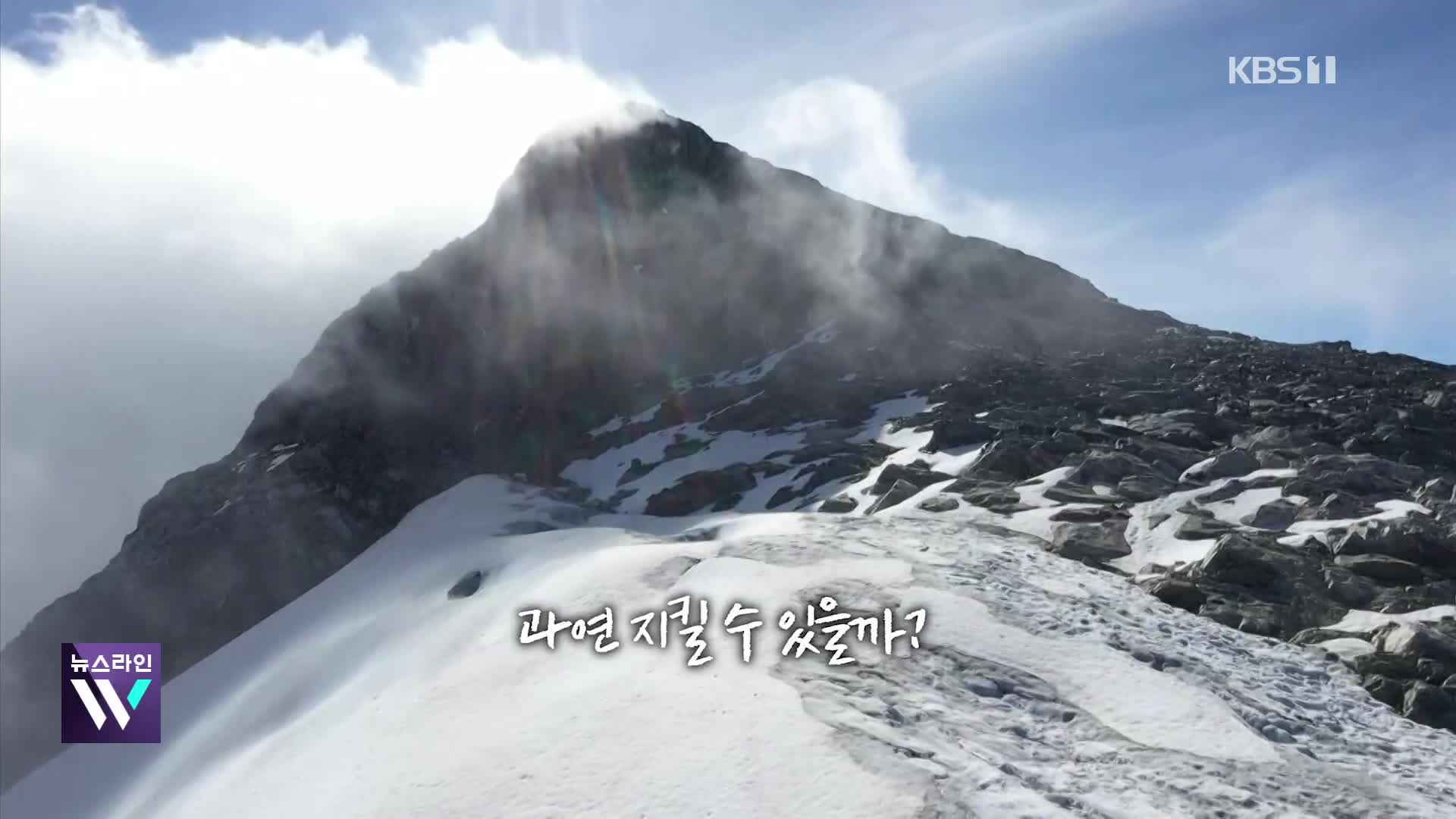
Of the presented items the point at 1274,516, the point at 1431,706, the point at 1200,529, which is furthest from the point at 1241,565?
the point at 1274,516

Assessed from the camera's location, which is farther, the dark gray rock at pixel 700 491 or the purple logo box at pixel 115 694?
the dark gray rock at pixel 700 491

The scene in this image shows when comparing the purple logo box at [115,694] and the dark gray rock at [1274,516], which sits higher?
the dark gray rock at [1274,516]

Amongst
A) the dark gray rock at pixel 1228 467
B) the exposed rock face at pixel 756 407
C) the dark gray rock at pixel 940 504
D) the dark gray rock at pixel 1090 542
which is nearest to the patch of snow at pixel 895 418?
the exposed rock face at pixel 756 407

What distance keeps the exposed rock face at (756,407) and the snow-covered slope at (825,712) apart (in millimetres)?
4565

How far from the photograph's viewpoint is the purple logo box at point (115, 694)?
36.9 m

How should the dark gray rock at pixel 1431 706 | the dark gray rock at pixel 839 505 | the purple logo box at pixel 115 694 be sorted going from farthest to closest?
the dark gray rock at pixel 839 505
the purple logo box at pixel 115 694
the dark gray rock at pixel 1431 706

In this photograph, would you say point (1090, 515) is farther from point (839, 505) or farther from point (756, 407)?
point (756, 407)

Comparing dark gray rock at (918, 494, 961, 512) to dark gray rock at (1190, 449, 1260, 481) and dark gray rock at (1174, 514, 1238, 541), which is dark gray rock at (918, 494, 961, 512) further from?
dark gray rock at (1190, 449, 1260, 481)

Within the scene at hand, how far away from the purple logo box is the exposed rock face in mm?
6432

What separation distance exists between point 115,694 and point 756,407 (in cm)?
3657

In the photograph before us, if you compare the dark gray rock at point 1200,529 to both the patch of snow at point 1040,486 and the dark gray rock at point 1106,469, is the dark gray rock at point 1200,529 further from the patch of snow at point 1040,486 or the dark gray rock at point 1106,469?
the dark gray rock at point 1106,469

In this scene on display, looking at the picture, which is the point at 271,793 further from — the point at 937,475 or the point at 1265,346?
the point at 1265,346

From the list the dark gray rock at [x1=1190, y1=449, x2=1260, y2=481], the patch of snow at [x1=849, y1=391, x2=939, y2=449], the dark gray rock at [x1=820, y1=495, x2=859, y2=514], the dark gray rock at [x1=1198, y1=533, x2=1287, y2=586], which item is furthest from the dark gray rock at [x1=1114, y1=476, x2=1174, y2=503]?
the patch of snow at [x1=849, y1=391, x2=939, y2=449]

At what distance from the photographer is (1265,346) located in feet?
238
